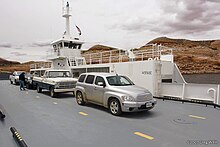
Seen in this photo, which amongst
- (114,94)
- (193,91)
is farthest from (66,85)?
(193,91)

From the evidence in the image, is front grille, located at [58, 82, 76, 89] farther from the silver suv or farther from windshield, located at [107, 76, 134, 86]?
windshield, located at [107, 76, 134, 86]

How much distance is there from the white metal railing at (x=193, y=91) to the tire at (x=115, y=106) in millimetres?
4983

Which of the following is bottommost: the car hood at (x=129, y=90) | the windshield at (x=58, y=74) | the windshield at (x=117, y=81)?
the car hood at (x=129, y=90)

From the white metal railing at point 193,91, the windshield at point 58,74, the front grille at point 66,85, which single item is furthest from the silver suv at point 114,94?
the windshield at point 58,74

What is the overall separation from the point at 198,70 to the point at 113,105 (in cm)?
1701

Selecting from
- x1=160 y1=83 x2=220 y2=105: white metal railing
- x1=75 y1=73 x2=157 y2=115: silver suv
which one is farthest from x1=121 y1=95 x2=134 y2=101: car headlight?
x1=160 y1=83 x2=220 y2=105: white metal railing

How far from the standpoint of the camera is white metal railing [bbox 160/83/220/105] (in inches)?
348

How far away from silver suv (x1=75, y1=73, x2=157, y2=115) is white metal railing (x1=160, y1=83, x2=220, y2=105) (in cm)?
365

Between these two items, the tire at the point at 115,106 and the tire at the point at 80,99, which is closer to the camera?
the tire at the point at 115,106

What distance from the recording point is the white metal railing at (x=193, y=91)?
8828 millimetres

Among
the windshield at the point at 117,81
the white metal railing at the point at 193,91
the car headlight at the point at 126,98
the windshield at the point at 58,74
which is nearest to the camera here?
the car headlight at the point at 126,98

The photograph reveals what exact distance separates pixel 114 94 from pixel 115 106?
46 cm

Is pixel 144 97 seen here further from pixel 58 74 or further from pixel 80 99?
pixel 58 74

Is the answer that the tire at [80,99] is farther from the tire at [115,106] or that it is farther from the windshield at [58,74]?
the windshield at [58,74]
